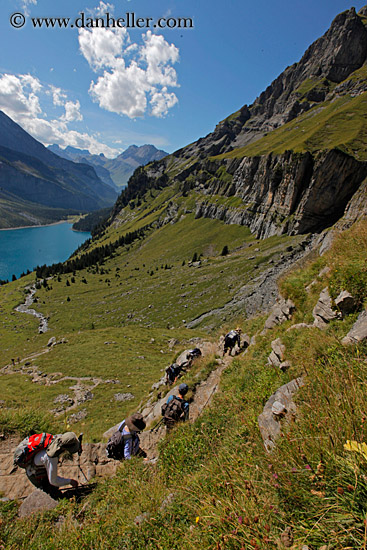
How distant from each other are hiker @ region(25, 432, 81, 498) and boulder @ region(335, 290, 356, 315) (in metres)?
7.82

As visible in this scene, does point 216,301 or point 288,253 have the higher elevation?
point 288,253

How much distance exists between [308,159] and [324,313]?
68701 millimetres

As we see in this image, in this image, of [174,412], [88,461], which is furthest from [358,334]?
[88,461]

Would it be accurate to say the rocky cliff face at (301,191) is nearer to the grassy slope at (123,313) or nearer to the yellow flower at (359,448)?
the grassy slope at (123,313)

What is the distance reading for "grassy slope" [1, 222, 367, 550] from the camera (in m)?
2.23

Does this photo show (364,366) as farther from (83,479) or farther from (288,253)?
(288,253)

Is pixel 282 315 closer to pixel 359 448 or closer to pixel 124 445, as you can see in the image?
pixel 124 445

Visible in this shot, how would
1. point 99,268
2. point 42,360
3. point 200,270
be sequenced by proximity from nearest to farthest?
point 42,360 → point 200,270 → point 99,268

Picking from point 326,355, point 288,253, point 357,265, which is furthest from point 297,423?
point 288,253

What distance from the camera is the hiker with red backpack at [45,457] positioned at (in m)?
5.60

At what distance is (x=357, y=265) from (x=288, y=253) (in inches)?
1807

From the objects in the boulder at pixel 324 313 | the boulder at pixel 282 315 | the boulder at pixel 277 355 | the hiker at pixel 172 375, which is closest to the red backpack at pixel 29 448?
Result: the boulder at pixel 277 355

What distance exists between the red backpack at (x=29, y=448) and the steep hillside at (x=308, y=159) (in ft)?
197

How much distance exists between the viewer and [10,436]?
326 inches
